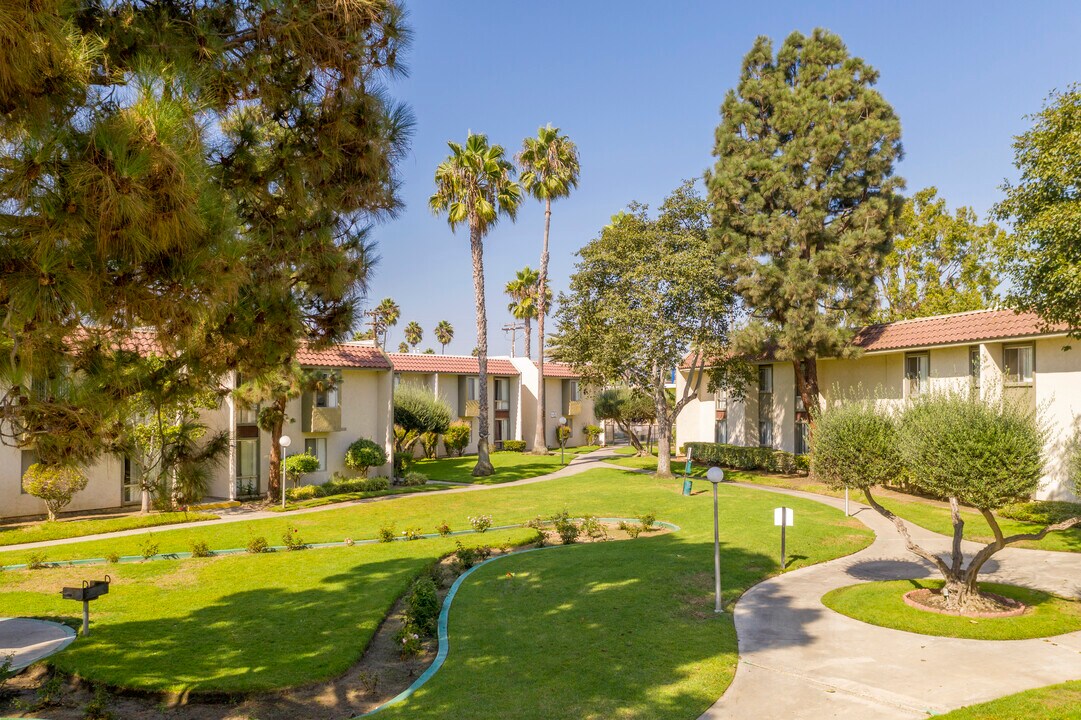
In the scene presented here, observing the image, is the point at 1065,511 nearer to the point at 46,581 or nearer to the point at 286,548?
the point at 286,548

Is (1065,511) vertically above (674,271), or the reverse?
(674,271)

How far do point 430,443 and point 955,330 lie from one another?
2836 centimetres

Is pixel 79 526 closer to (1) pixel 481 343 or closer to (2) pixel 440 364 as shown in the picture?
(1) pixel 481 343

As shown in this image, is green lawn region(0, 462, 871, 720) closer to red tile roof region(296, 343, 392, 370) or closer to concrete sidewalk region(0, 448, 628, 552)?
concrete sidewalk region(0, 448, 628, 552)

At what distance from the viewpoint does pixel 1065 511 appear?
20.0m

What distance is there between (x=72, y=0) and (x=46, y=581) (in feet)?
47.7

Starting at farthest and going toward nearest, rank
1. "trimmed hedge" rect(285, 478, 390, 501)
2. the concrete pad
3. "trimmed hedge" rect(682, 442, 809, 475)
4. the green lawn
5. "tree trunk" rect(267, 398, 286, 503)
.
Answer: "trimmed hedge" rect(682, 442, 809, 475) → "trimmed hedge" rect(285, 478, 390, 501) → "tree trunk" rect(267, 398, 286, 503) → the concrete pad → the green lawn

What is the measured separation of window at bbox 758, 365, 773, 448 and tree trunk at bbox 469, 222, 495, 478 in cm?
1395

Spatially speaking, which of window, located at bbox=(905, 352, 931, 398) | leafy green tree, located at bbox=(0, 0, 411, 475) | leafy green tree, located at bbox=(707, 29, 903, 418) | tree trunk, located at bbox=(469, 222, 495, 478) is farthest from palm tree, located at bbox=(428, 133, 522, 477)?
leafy green tree, located at bbox=(0, 0, 411, 475)

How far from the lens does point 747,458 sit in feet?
112

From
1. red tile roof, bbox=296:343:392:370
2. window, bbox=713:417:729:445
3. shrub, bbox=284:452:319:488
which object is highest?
red tile roof, bbox=296:343:392:370

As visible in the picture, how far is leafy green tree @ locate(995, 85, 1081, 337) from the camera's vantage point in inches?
601

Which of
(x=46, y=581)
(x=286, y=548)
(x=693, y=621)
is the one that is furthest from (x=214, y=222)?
(x=286, y=548)

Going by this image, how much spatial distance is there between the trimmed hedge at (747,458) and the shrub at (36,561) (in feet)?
89.9
